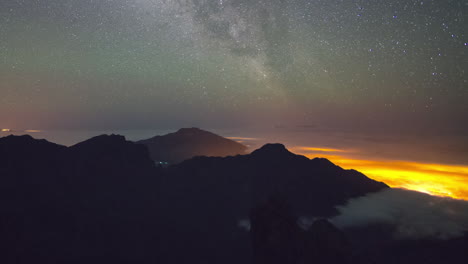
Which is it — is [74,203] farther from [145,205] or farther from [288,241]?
[288,241]

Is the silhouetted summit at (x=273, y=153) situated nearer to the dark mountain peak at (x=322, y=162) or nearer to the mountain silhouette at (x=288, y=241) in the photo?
the dark mountain peak at (x=322, y=162)

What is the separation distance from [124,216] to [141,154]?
3632cm

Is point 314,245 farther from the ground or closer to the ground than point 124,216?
farther from the ground

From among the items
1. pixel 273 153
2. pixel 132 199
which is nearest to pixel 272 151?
pixel 273 153

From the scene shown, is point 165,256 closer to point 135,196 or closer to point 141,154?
point 135,196

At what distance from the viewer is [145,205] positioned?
8662 centimetres

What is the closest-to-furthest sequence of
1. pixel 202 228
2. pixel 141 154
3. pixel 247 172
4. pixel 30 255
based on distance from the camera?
pixel 30 255 → pixel 202 228 → pixel 141 154 → pixel 247 172

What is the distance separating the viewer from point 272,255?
46812 millimetres

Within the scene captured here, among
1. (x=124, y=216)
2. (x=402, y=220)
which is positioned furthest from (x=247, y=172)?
(x=402, y=220)

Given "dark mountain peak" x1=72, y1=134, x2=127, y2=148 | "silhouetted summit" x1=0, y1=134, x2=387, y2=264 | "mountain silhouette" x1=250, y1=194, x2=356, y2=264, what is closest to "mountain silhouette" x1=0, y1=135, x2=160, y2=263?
"silhouetted summit" x1=0, y1=134, x2=387, y2=264

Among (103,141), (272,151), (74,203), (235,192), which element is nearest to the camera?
(74,203)

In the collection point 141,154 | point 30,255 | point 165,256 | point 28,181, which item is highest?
A: point 141,154

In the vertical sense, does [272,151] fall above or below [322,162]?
above

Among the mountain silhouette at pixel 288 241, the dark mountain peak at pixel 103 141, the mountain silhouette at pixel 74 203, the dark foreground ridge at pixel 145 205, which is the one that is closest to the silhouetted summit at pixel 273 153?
the dark foreground ridge at pixel 145 205
